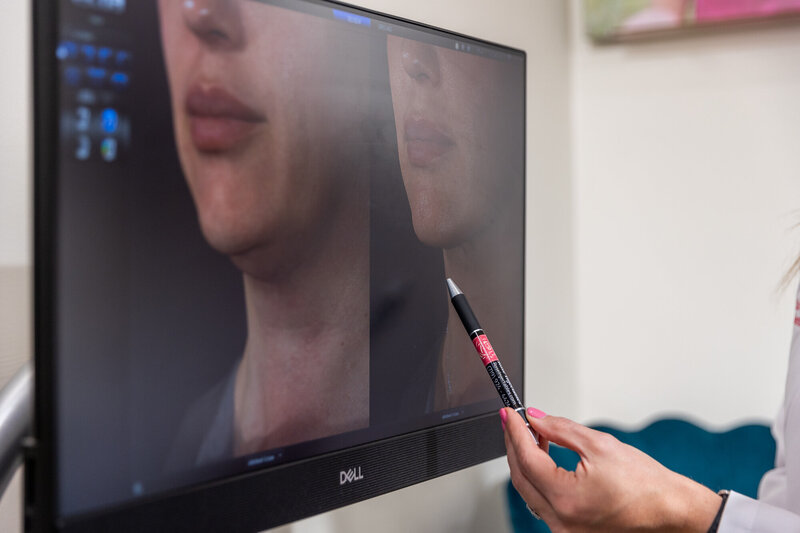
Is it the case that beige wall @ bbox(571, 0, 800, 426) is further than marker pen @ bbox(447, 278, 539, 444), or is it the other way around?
beige wall @ bbox(571, 0, 800, 426)

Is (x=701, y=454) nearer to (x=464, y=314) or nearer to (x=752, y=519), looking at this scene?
Result: (x=752, y=519)

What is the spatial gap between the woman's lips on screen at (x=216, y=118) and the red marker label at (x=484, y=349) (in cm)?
29

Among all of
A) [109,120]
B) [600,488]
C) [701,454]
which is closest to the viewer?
[109,120]

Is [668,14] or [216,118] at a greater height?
[668,14]

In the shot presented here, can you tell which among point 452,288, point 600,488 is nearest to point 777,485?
point 600,488

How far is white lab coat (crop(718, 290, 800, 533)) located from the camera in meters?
0.61

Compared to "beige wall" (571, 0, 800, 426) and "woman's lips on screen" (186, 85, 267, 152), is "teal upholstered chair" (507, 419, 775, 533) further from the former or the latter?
"woman's lips on screen" (186, 85, 267, 152)

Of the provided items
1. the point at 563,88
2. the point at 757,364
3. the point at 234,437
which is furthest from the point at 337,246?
the point at 757,364

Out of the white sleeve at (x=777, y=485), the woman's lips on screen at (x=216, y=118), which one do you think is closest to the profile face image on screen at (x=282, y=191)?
the woman's lips on screen at (x=216, y=118)

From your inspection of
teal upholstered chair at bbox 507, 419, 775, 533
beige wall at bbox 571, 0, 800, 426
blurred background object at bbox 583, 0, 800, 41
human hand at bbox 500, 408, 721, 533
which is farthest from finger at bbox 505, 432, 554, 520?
blurred background object at bbox 583, 0, 800, 41

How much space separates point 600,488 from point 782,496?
1.30ft

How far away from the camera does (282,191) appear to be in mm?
525

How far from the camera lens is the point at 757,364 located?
4.76 ft

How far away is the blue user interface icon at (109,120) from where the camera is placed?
0.44 m
